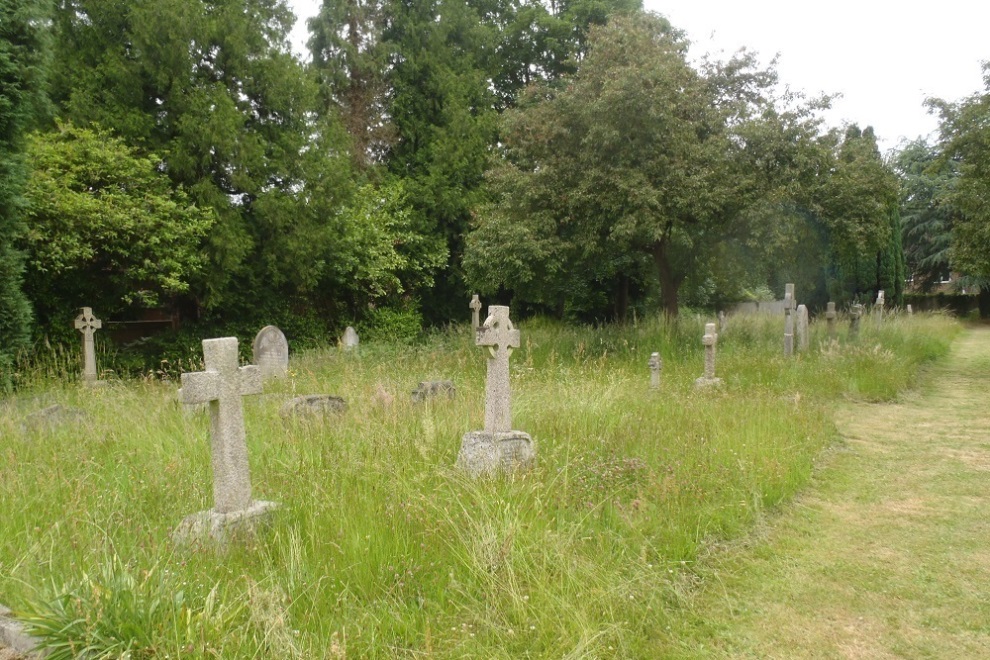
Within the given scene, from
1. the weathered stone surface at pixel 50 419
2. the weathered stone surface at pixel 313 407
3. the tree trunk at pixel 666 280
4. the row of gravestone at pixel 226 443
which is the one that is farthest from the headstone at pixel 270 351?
the row of gravestone at pixel 226 443

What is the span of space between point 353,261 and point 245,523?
15.0m

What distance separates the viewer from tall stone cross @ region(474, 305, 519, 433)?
5.04 meters

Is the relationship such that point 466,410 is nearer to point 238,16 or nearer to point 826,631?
point 826,631

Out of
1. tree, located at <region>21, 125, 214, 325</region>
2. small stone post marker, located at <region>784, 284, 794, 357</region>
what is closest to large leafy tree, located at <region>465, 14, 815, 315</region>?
small stone post marker, located at <region>784, 284, 794, 357</region>

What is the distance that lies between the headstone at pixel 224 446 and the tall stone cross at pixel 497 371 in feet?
5.86

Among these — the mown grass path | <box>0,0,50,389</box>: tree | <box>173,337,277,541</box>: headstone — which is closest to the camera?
the mown grass path

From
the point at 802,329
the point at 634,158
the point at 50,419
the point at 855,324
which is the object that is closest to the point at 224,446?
the point at 50,419

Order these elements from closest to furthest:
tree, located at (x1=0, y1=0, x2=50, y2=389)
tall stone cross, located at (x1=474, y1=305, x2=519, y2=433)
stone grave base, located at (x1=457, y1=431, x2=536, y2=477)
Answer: stone grave base, located at (x1=457, y1=431, x2=536, y2=477) < tall stone cross, located at (x1=474, y1=305, x2=519, y2=433) < tree, located at (x1=0, y1=0, x2=50, y2=389)

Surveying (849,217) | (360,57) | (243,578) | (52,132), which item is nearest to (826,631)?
(243,578)

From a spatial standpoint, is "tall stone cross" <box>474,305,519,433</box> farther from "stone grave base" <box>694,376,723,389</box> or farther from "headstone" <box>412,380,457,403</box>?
"stone grave base" <box>694,376,723,389</box>

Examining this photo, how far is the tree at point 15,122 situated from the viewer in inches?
400

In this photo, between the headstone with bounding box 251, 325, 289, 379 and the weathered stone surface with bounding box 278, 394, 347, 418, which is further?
the headstone with bounding box 251, 325, 289, 379

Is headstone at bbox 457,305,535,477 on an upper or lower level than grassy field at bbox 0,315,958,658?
upper

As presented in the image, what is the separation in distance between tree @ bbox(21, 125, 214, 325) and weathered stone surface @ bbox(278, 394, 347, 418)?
26.4ft
